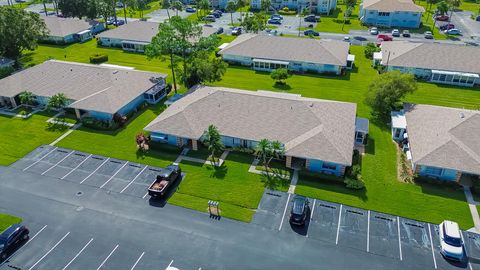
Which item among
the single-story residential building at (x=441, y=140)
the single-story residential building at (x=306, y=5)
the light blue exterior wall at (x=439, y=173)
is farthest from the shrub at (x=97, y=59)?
the light blue exterior wall at (x=439, y=173)

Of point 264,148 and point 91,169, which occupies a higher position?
point 264,148

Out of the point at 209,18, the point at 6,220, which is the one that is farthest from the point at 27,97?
the point at 209,18

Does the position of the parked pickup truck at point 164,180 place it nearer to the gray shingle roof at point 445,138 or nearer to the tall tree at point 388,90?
the gray shingle roof at point 445,138

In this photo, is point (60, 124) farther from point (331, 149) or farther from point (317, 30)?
point (317, 30)

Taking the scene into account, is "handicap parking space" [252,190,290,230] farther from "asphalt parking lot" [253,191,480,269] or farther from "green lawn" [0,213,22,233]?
"green lawn" [0,213,22,233]

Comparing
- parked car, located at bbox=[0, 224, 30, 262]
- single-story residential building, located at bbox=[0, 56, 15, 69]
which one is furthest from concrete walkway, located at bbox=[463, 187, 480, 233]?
single-story residential building, located at bbox=[0, 56, 15, 69]

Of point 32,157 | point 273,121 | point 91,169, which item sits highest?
point 273,121

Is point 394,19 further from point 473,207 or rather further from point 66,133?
point 66,133
